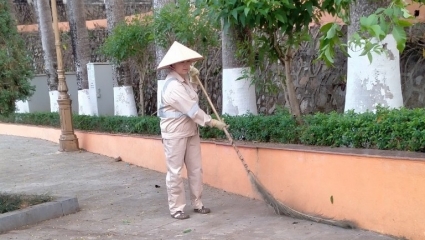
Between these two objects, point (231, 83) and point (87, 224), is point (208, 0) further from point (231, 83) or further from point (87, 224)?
point (87, 224)

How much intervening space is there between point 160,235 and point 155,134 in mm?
4395

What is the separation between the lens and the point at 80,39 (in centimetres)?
1462

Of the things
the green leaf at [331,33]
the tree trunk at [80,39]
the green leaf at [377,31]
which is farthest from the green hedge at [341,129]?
the tree trunk at [80,39]

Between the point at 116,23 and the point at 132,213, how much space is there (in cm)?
644

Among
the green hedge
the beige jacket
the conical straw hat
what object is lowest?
the green hedge

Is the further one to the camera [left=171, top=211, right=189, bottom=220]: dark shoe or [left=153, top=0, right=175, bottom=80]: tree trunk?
[left=153, top=0, right=175, bottom=80]: tree trunk

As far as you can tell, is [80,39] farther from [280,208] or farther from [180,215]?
[280,208]

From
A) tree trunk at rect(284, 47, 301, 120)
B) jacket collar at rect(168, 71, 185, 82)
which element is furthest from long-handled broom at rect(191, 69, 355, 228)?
tree trunk at rect(284, 47, 301, 120)

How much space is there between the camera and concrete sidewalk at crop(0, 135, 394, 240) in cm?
592

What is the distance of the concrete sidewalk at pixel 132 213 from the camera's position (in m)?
5.92

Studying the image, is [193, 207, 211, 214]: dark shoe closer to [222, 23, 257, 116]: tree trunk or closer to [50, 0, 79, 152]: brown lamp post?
[222, 23, 257, 116]: tree trunk

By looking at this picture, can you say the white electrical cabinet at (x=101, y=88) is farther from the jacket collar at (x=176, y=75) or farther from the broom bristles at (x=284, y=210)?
the broom bristles at (x=284, y=210)

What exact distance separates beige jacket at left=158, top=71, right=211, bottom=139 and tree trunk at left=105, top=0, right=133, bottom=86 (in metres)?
6.12

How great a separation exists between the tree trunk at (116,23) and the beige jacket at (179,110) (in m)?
6.12
